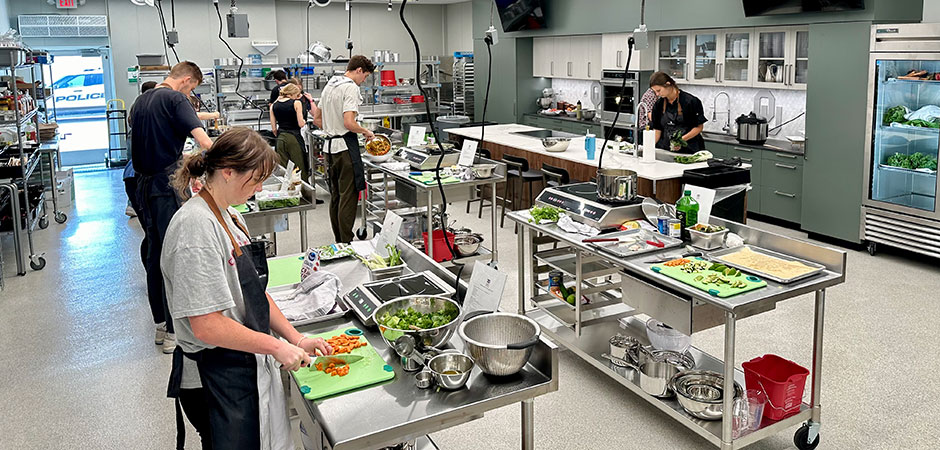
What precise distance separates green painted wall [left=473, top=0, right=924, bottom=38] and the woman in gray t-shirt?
18.2 feet

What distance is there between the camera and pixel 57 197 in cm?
857

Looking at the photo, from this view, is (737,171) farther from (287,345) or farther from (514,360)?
(287,345)

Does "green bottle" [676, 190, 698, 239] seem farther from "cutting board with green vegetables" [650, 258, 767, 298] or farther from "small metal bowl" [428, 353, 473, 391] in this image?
"small metal bowl" [428, 353, 473, 391]

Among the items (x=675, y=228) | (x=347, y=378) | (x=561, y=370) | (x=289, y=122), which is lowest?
(x=561, y=370)

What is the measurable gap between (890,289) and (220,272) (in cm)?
484

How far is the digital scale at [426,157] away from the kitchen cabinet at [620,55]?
3.18 metres

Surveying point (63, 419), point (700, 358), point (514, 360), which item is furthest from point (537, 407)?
point (63, 419)

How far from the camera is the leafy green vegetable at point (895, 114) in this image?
5641 millimetres

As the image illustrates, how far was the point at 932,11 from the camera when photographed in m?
5.94

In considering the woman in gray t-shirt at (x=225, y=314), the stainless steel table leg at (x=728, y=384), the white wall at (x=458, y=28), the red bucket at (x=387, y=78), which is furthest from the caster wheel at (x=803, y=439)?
the white wall at (x=458, y=28)

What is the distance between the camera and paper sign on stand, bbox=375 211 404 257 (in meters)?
3.11

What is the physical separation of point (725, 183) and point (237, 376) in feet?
13.8

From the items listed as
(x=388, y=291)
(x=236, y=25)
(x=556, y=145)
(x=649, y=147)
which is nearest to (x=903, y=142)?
(x=649, y=147)

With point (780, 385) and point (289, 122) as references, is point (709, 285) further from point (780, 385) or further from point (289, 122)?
point (289, 122)
